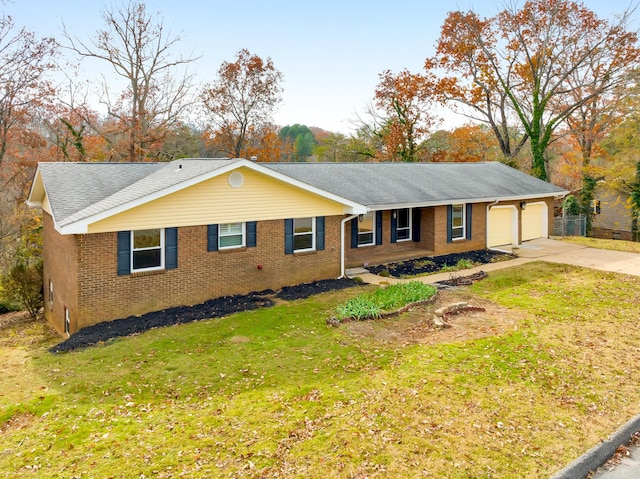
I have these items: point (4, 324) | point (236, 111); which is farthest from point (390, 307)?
point (236, 111)

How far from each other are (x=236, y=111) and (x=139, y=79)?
27.4ft

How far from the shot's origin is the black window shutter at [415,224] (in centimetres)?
2119

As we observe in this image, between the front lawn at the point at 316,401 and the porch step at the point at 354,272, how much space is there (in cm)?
527

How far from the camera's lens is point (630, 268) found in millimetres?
18578

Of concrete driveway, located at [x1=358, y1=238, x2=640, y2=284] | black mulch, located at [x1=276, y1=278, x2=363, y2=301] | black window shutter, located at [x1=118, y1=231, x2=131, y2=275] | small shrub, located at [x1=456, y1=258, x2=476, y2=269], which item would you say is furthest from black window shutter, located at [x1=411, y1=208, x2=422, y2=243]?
black window shutter, located at [x1=118, y1=231, x2=131, y2=275]

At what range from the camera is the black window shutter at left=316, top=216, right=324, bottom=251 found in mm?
15984

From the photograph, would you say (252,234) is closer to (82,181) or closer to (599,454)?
(82,181)

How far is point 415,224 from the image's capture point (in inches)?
838

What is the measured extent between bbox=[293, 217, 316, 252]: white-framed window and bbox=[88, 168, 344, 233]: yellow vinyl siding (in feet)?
0.94

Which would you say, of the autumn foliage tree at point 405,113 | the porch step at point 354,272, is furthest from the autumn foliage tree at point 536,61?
the porch step at point 354,272

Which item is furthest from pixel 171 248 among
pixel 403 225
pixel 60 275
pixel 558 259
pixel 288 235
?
pixel 558 259

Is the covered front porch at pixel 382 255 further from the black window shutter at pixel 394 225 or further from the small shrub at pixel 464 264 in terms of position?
the small shrub at pixel 464 264

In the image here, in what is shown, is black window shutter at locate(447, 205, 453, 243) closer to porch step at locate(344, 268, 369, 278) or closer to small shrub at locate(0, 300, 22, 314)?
porch step at locate(344, 268, 369, 278)

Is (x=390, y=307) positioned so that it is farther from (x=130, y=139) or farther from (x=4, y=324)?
(x=130, y=139)
